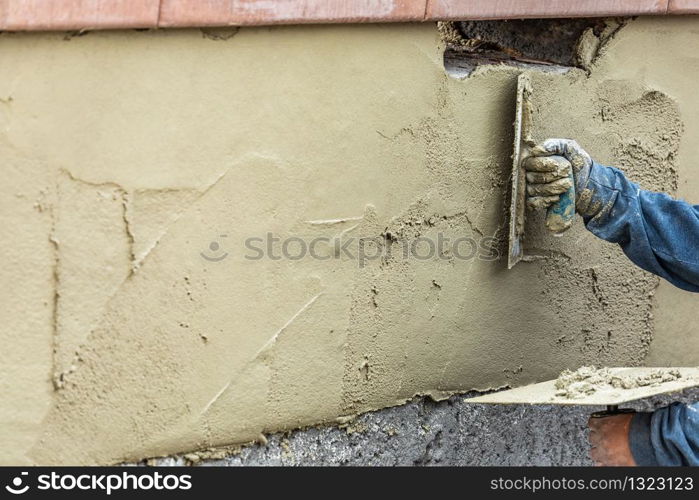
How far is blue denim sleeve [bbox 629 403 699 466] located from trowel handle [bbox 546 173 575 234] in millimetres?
582

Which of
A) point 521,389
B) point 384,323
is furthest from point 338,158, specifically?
point 521,389

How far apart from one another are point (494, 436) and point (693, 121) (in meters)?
1.25

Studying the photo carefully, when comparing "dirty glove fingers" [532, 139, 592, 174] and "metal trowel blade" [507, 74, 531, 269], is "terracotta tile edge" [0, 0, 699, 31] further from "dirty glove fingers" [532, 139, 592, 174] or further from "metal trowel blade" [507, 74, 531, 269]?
"dirty glove fingers" [532, 139, 592, 174]

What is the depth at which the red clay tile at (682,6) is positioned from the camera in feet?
9.92

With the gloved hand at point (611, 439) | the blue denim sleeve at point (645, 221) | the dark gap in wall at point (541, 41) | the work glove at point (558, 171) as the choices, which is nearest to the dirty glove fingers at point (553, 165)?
the work glove at point (558, 171)

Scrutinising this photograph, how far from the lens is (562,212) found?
270 centimetres

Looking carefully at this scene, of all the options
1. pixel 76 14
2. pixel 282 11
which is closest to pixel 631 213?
pixel 282 11

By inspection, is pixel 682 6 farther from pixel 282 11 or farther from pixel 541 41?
pixel 282 11

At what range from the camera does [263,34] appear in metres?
2.39

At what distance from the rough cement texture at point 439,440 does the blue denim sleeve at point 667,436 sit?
21.0 inches

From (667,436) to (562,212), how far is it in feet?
2.21

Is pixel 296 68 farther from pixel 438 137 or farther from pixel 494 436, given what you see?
pixel 494 436

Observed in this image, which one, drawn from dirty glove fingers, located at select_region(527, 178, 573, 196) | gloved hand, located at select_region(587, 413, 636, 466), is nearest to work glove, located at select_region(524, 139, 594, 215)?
dirty glove fingers, located at select_region(527, 178, 573, 196)

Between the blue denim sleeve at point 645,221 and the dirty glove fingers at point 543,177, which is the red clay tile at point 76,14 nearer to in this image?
the dirty glove fingers at point 543,177
